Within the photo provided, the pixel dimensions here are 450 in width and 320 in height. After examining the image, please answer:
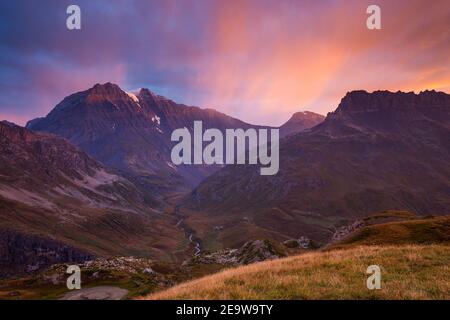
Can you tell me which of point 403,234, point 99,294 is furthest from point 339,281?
point 99,294

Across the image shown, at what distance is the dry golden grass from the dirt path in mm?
52946

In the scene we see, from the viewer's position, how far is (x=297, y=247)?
516ft

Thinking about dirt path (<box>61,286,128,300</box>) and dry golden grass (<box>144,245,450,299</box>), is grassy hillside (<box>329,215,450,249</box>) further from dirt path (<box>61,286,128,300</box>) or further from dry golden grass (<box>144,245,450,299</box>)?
dirt path (<box>61,286,128,300</box>)

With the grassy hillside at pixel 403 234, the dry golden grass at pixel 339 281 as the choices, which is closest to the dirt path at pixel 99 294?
the grassy hillside at pixel 403 234

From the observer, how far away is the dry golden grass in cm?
1834

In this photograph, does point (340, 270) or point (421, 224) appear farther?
point (421, 224)

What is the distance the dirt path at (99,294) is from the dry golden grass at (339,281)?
52946mm

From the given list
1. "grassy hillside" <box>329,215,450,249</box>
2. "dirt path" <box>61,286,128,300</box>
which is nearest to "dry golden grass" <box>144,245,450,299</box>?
"grassy hillside" <box>329,215,450,249</box>

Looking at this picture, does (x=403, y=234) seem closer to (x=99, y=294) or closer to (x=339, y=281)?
(x=339, y=281)
